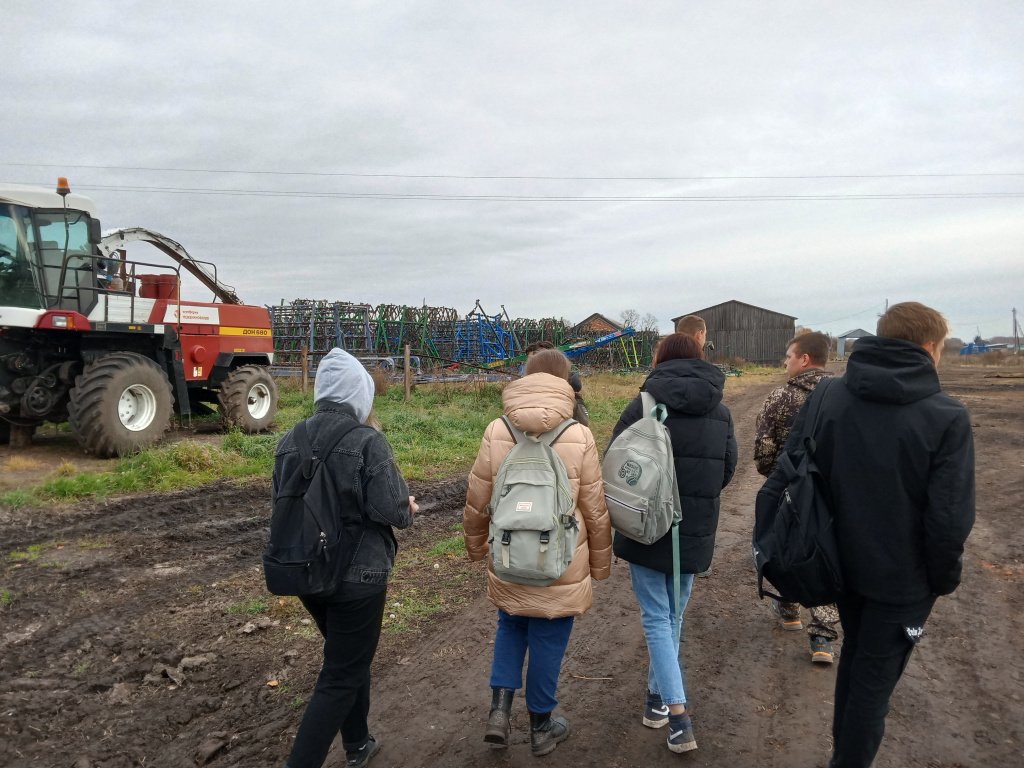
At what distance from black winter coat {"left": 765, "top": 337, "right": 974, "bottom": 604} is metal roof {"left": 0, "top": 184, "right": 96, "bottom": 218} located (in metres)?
9.74

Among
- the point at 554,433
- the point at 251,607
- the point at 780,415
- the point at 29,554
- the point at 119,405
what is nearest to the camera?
the point at 554,433

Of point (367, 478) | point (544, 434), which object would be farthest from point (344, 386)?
point (544, 434)

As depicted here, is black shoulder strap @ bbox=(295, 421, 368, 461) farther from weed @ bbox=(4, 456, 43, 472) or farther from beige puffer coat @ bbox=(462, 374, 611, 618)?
weed @ bbox=(4, 456, 43, 472)

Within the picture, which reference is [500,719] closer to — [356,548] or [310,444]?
[356,548]

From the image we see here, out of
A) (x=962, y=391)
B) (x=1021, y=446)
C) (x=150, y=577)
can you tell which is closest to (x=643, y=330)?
(x=962, y=391)

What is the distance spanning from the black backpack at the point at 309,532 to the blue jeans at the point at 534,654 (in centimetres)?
85

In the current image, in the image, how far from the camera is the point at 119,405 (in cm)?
873

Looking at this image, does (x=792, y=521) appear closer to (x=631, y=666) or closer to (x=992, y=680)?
(x=631, y=666)

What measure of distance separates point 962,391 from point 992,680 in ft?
78.3

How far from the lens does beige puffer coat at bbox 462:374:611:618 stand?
2.84 meters

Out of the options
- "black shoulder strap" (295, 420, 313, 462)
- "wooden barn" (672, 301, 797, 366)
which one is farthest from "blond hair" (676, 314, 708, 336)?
"wooden barn" (672, 301, 797, 366)

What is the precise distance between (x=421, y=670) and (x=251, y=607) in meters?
1.49

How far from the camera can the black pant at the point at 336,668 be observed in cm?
263

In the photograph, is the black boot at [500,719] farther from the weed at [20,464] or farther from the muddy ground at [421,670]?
the weed at [20,464]
